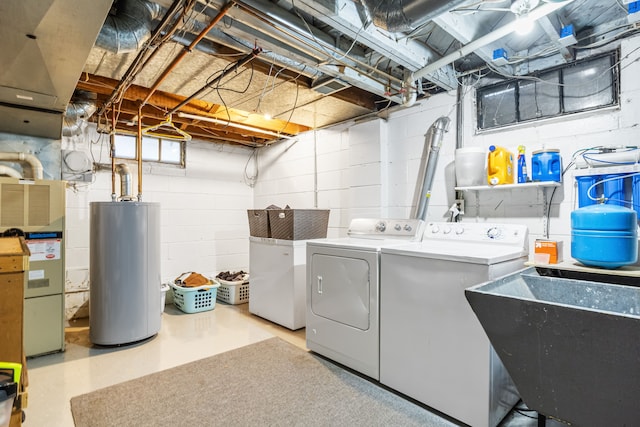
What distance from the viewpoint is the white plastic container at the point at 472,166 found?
2658mm

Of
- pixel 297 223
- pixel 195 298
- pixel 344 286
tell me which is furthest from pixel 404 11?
pixel 195 298

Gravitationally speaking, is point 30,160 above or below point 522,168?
above

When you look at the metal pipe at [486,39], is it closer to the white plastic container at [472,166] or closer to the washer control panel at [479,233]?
the white plastic container at [472,166]

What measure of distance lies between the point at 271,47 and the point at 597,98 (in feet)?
7.33

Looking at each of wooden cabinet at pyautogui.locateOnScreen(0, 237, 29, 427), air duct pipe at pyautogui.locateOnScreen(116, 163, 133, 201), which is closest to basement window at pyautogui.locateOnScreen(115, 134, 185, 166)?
air duct pipe at pyautogui.locateOnScreen(116, 163, 133, 201)

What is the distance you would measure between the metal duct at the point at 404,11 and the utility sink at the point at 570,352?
1.30 meters

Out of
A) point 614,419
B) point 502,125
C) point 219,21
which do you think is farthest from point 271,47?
point 614,419

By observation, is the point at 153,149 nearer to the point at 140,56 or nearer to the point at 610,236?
the point at 140,56

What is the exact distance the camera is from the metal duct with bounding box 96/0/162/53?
A: 1.88 metres

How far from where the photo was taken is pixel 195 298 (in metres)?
3.90

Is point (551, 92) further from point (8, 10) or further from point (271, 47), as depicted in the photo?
point (8, 10)

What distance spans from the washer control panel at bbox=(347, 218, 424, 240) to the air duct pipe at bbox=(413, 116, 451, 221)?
12.8 inches

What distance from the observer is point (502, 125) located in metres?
2.69

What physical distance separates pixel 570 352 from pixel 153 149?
15.5ft
